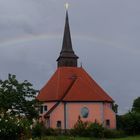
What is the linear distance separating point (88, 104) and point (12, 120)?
138ft

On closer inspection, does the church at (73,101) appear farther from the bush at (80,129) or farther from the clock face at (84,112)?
the bush at (80,129)

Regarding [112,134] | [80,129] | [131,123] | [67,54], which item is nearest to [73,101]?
[80,129]

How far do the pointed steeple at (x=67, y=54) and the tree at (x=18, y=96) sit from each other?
66.5 feet

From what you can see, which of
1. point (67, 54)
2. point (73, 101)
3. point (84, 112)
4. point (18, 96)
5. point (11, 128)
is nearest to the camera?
point (11, 128)

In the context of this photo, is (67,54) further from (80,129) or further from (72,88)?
(80,129)

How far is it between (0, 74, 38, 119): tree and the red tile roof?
445 inches

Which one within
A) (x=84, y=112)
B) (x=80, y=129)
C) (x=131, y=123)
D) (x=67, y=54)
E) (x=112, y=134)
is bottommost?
(x=112, y=134)

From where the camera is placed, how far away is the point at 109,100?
6938 centimetres

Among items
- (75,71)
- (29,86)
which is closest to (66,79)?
(75,71)

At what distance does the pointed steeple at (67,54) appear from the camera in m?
76.6

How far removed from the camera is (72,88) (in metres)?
68.4

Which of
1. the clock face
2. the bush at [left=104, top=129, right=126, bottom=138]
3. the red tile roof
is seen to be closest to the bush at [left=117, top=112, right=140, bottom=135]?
the bush at [left=104, top=129, right=126, bottom=138]

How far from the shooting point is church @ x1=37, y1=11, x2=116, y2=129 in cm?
6688

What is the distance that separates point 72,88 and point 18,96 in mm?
14798
